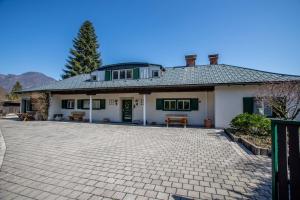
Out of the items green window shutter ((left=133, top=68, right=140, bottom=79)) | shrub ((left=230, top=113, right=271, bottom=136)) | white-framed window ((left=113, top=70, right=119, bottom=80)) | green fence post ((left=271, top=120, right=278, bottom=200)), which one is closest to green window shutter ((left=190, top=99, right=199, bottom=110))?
shrub ((left=230, top=113, right=271, bottom=136))

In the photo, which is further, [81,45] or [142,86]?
[81,45]

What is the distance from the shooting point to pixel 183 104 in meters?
13.8

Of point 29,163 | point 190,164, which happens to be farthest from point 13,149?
point 190,164

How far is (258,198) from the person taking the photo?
2.97m

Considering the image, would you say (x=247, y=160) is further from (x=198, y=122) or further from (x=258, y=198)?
(x=198, y=122)

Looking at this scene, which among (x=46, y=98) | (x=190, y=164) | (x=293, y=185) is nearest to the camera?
(x=293, y=185)

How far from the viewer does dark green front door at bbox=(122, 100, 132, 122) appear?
15750 mm

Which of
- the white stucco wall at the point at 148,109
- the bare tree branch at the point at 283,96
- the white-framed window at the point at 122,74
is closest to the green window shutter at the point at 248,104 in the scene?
the bare tree branch at the point at 283,96

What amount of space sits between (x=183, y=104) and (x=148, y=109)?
10.4 feet

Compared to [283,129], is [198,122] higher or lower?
lower

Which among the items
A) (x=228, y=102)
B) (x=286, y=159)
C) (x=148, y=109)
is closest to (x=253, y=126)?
(x=228, y=102)

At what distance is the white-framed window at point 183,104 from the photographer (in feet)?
44.9

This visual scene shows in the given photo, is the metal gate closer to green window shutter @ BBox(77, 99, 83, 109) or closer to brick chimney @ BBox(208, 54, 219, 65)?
brick chimney @ BBox(208, 54, 219, 65)

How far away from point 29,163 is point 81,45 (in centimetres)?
3470
